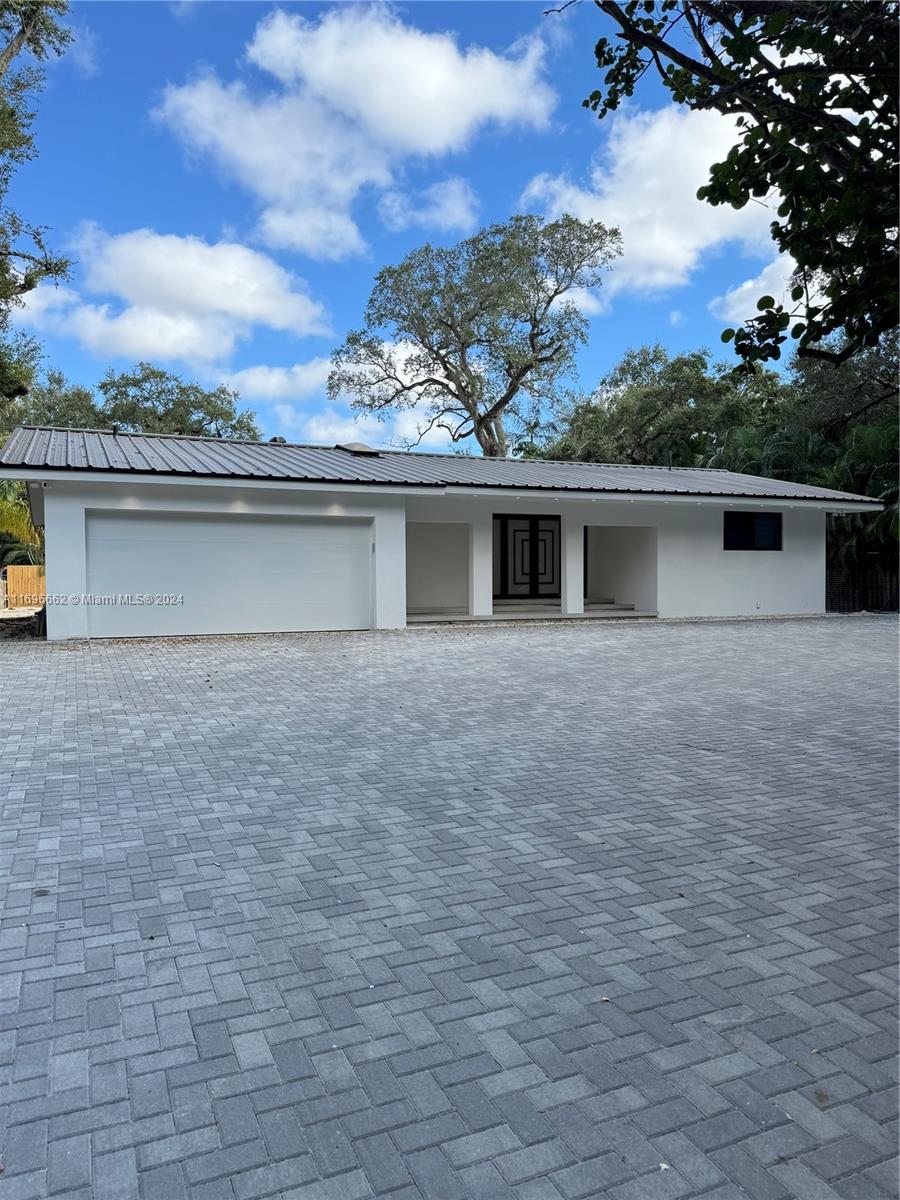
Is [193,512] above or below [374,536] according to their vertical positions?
above

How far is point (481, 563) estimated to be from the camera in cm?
1761

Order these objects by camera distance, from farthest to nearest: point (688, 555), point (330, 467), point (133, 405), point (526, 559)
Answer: point (133, 405), point (526, 559), point (688, 555), point (330, 467)

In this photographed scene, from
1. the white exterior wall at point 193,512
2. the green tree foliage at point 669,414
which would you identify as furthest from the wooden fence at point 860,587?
the white exterior wall at point 193,512

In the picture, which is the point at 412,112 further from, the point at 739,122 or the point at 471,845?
the point at 471,845

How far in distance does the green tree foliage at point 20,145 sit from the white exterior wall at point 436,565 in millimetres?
10383

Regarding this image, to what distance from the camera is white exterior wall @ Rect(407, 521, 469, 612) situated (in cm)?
2031

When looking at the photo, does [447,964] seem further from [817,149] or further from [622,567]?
[622,567]

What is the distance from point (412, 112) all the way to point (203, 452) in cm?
787

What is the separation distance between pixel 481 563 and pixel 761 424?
14.7 meters

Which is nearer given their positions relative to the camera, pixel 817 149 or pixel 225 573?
pixel 817 149

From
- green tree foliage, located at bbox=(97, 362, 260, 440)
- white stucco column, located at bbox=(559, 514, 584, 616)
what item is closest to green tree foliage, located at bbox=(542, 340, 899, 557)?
white stucco column, located at bbox=(559, 514, 584, 616)

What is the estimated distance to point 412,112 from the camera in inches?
450

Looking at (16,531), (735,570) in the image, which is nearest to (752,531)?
(735,570)

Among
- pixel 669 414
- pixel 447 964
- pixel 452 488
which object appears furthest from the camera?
pixel 669 414
